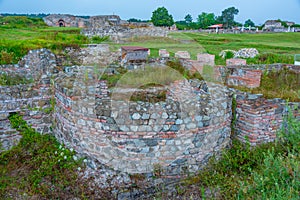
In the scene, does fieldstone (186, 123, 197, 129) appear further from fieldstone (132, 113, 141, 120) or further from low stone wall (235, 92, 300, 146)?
low stone wall (235, 92, 300, 146)

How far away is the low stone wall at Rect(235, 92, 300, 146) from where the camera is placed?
482cm

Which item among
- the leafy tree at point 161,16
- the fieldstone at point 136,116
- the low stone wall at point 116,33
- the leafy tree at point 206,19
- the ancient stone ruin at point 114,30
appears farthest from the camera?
the leafy tree at point 206,19

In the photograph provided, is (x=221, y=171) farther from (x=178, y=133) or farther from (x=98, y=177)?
(x=98, y=177)

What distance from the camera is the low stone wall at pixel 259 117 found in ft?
15.8

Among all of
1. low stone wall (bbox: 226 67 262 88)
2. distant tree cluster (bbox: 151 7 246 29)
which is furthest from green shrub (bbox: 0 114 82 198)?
distant tree cluster (bbox: 151 7 246 29)

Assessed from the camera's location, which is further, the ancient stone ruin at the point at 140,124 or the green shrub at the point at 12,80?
the green shrub at the point at 12,80

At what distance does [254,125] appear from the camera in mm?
4871

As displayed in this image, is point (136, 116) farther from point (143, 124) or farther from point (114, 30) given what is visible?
point (114, 30)

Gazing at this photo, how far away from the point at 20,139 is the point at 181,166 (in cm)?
326

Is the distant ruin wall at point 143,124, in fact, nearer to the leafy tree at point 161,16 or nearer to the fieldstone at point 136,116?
the fieldstone at point 136,116

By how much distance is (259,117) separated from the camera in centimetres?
484

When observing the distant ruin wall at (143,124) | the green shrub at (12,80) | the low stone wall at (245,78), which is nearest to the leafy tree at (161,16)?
the low stone wall at (245,78)

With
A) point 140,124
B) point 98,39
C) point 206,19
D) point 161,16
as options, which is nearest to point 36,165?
point 140,124

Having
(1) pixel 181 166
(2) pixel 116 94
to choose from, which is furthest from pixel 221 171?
(2) pixel 116 94
